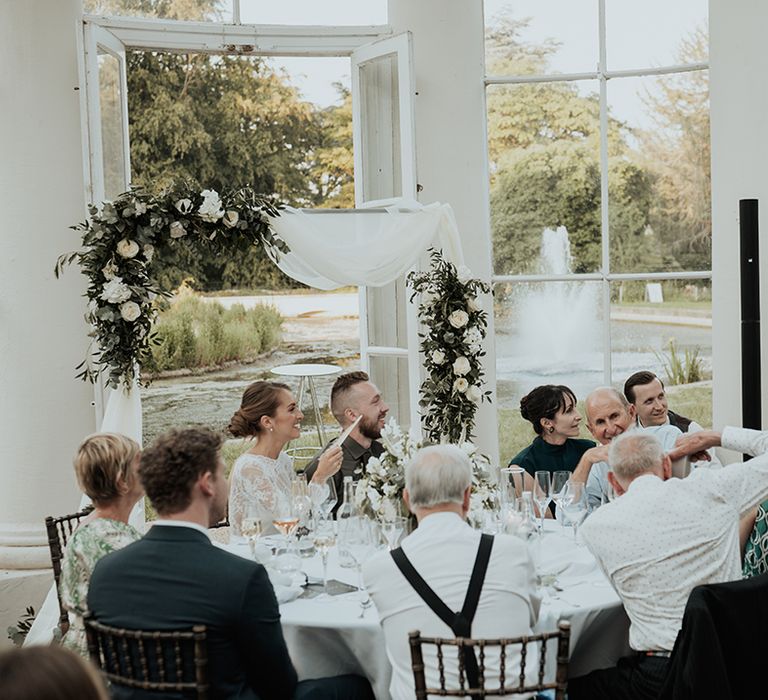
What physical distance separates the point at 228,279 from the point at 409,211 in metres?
6.42

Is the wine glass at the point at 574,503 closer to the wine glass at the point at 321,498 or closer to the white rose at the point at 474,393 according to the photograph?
the wine glass at the point at 321,498

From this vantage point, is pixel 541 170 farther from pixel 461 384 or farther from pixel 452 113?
pixel 461 384

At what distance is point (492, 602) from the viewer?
2.58 meters

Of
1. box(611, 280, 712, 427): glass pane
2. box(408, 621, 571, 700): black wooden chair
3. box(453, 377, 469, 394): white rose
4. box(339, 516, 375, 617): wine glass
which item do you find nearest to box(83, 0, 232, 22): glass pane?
box(453, 377, 469, 394): white rose

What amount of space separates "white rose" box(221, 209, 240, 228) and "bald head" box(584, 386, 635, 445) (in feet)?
6.31

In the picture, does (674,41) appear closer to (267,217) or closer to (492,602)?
(267,217)

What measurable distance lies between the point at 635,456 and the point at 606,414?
1499mm

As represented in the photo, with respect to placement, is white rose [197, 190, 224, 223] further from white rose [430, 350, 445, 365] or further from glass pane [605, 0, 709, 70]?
glass pane [605, 0, 709, 70]

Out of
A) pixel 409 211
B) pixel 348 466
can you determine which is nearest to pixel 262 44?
pixel 409 211

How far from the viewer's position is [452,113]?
6469mm

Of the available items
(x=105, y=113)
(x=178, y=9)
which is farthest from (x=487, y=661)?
(x=178, y=9)

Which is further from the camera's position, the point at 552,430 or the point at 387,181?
the point at 387,181

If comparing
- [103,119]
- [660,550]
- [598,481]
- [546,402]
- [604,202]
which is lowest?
[598,481]

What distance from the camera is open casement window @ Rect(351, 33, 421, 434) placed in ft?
20.3
